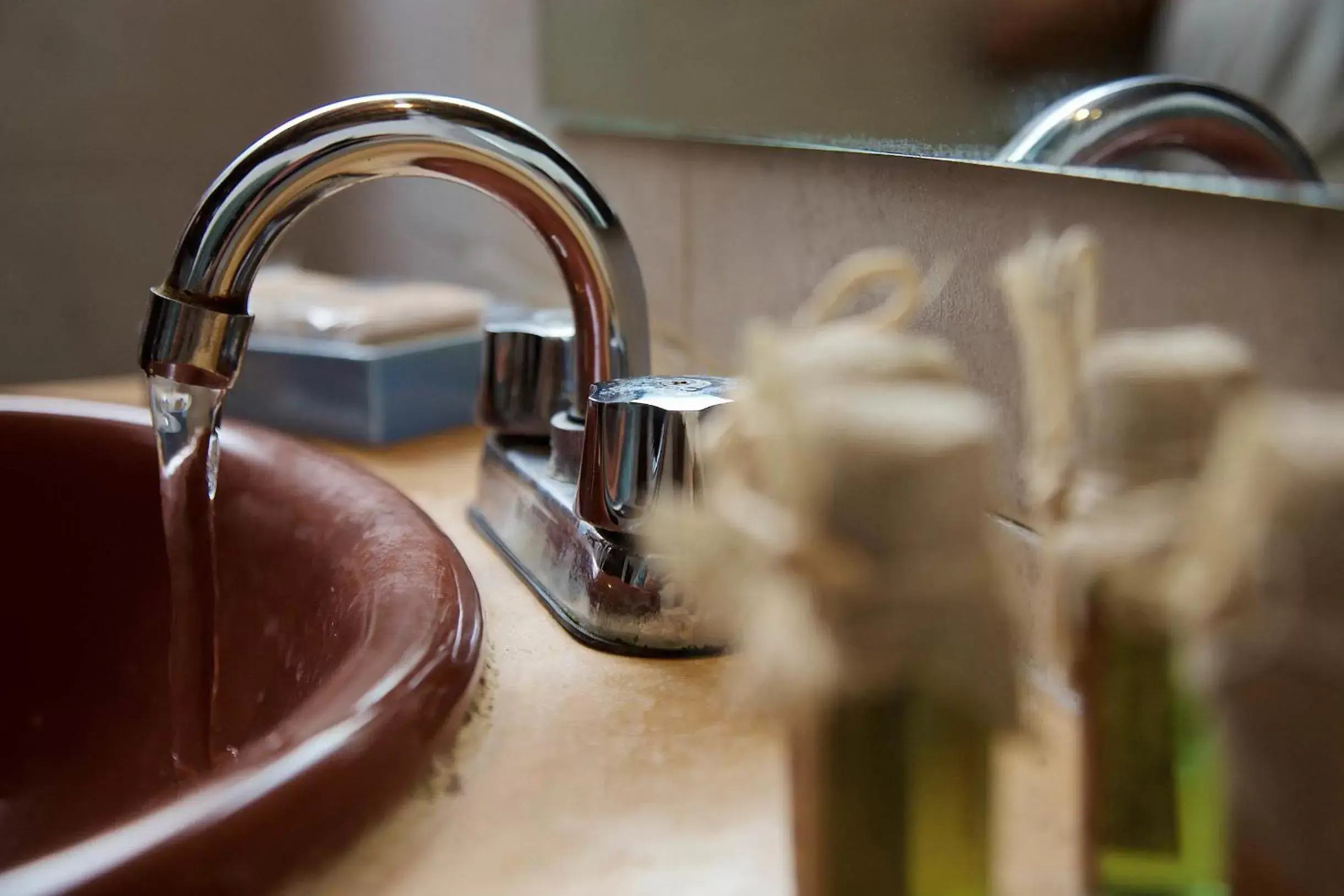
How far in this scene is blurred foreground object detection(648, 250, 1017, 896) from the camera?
208 millimetres

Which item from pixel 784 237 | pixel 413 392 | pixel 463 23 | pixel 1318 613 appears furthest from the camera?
pixel 463 23

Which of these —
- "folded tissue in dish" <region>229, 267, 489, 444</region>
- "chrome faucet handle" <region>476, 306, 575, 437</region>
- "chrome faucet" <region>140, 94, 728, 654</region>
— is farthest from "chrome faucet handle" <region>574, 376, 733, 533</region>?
"folded tissue in dish" <region>229, 267, 489, 444</region>

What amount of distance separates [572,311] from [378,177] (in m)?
0.11

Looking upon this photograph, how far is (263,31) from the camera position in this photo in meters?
1.21

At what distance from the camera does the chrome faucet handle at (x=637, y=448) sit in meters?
0.42

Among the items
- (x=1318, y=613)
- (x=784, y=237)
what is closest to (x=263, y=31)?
(x=784, y=237)

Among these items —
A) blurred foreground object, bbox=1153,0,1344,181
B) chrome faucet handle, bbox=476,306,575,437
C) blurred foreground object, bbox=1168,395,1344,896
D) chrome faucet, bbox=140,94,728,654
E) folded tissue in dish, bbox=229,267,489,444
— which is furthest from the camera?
folded tissue in dish, bbox=229,267,489,444

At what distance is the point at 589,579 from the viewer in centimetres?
46

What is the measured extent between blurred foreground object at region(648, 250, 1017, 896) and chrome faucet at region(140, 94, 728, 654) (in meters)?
0.19

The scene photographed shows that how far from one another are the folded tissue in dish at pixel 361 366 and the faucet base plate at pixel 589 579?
0.23 metres

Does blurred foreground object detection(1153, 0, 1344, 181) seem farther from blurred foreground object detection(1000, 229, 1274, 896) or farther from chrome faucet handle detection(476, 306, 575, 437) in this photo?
chrome faucet handle detection(476, 306, 575, 437)

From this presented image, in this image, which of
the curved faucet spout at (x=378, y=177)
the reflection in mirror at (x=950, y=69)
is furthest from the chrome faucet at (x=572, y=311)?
the reflection in mirror at (x=950, y=69)

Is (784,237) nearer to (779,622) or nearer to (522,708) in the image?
(522,708)

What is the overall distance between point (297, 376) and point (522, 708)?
1.44ft
